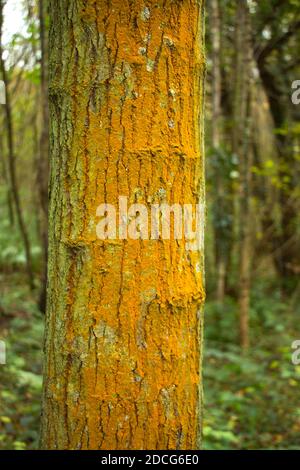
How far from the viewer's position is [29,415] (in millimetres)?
3764

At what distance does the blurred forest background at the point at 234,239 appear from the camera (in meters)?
4.53

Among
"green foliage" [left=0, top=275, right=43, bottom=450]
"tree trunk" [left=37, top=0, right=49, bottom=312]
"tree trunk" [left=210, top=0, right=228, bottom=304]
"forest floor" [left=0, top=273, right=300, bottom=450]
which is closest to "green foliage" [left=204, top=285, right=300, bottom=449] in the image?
"forest floor" [left=0, top=273, right=300, bottom=450]

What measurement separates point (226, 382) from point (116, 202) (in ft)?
14.9

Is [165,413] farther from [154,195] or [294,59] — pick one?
[294,59]

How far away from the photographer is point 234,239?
896 cm

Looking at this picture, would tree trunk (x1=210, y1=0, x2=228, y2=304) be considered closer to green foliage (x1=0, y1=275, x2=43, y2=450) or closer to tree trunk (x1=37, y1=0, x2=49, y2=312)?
tree trunk (x1=37, y1=0, x2=49, y2=312)

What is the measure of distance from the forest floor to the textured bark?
181 centimetres

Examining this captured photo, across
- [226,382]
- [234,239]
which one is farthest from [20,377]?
[234,239]

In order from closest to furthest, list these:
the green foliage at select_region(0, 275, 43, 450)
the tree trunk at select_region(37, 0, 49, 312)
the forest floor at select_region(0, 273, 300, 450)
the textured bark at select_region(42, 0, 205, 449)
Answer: the textured bark at select_region(42, 0, 205, 449), the green foliage at select_region(0, 275, 43, 450), the forest floor at select_region(0, 273, 300, 450), the tree trunk at select_region(37, 0, 49, 312)

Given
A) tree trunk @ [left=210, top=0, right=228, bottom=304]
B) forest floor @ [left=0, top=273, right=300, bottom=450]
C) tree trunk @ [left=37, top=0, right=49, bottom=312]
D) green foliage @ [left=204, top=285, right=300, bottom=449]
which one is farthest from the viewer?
tree trunk @ [left=210, top=0, right=228, bottom=304]

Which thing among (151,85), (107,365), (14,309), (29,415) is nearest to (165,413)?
(107,365)

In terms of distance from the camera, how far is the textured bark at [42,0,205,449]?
158cm

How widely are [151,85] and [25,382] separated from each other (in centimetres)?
319

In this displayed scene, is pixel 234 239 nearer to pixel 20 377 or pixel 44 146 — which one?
pixel 44 146
